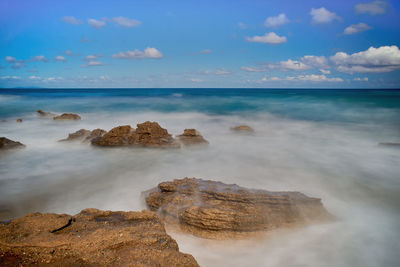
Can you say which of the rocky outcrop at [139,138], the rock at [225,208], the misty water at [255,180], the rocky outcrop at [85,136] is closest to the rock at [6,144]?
the misty water at [255,180]

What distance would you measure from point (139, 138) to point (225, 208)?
24.3ft

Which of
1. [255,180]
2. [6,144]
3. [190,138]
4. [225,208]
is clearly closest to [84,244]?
[225,208]

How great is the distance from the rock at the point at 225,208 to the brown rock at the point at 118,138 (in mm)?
5967

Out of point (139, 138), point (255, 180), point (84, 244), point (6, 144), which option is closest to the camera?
point (84, 244)

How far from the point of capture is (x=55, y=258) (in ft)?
9.53

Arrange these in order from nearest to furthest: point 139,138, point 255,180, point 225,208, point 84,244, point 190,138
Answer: point 84,244 → point 225,208 → point 255,180 → point 139,138 → point 190,138

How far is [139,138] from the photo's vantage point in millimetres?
11742

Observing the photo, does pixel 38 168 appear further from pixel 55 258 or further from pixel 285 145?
pixel 285 145

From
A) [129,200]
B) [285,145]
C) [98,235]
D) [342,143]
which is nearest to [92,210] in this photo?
[98,235]

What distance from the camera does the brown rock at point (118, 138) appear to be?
38.3 feet

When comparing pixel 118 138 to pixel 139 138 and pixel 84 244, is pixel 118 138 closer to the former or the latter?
pixel 139 138

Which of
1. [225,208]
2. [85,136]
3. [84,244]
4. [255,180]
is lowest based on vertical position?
[255,180]

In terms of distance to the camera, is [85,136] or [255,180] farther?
[85,136]

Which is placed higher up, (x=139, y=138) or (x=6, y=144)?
(x=139, y=138)
